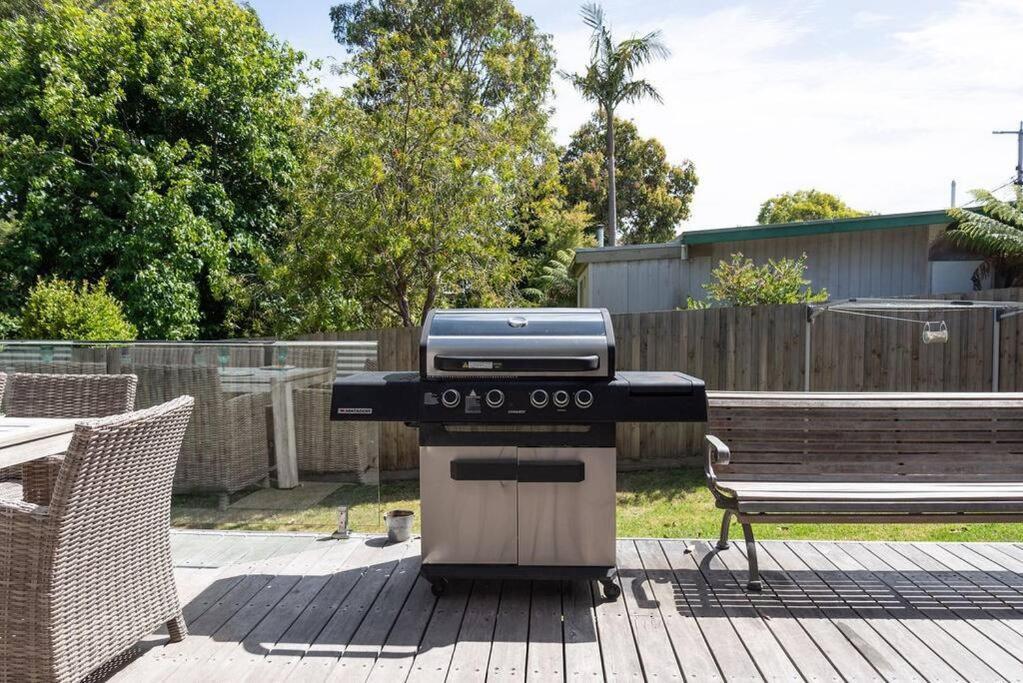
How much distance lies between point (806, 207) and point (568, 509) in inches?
1241

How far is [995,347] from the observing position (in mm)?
7062

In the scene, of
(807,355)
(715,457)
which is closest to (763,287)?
(807,355)

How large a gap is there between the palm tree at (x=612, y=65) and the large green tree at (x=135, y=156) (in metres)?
9.84

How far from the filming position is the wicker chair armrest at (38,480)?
3.09 metres

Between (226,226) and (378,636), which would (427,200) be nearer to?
(226,226)

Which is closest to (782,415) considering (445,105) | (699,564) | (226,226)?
(699,564)

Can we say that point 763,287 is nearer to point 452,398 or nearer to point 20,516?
point 452,398

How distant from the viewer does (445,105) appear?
9055 mm

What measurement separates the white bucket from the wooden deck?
90 millimetres

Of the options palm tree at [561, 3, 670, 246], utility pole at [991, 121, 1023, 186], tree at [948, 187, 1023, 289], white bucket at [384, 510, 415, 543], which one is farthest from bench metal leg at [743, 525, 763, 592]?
utility pole at [991, 121, 1023, 186]

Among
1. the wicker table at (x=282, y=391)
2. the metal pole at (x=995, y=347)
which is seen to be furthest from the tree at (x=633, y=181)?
the wicker table at (x=282, y=391)

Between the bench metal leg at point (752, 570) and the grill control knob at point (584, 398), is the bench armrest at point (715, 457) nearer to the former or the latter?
the bench metal leg at point (752, 570)

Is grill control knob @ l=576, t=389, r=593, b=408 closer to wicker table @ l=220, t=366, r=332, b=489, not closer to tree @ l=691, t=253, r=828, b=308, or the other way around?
wicker table @ l=220, t=366, r=332, b=489

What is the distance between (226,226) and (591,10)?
38.1ft
